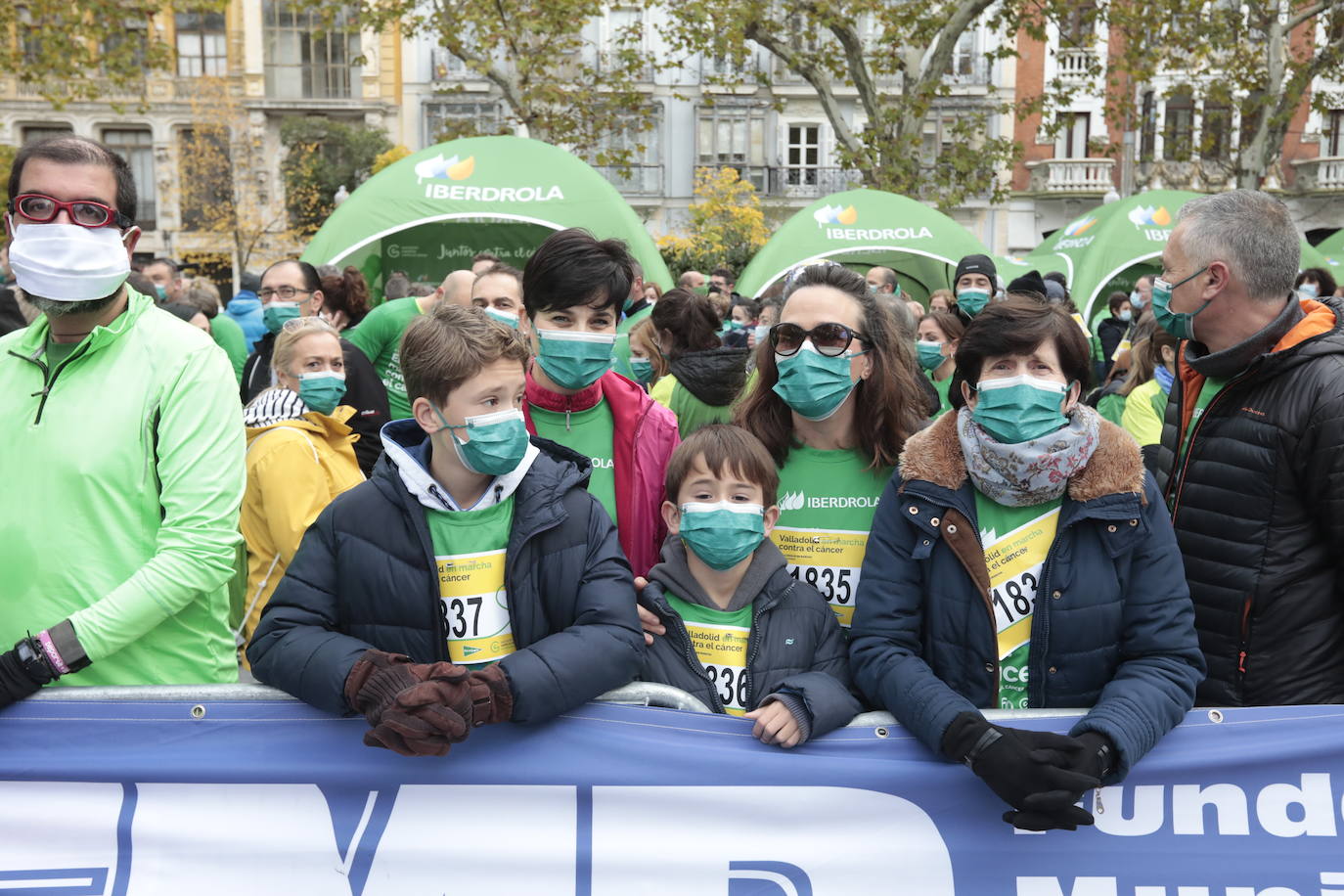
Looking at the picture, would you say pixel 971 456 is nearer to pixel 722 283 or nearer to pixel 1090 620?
pixel 1090 620

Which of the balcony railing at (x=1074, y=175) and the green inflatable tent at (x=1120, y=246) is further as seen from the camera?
the balcony railing at (x=1074, y=175)

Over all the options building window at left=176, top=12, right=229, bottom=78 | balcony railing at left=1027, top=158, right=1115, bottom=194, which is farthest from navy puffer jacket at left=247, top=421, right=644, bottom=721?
building window at left=176, top=12, right=229, bottom=78

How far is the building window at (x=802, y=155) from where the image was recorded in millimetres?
43156

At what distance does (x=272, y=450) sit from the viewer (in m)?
3.95

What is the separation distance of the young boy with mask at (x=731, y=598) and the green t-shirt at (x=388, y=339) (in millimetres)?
4093

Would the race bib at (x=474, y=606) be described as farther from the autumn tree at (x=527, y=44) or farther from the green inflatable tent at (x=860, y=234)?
the autumn tree at (x=527, y=44)

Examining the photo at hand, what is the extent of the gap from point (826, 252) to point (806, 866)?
12320 millimetres

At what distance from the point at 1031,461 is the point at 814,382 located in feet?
2.46

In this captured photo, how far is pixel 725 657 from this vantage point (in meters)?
2.96

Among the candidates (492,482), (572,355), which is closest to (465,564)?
(492,482)

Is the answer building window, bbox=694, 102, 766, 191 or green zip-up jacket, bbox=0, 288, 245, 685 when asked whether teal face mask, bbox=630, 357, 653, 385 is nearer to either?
green zip-up jacket, bbox=0, 288, 245, 685

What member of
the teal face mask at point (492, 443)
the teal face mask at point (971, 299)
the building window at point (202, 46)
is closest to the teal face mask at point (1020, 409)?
the teal face mask at point (492, 443)

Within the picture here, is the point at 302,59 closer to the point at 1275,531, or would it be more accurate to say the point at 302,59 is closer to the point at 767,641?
the point at 767,641

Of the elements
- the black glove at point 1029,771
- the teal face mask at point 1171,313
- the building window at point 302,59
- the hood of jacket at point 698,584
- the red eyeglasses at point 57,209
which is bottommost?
the black glove at point 1029,771
